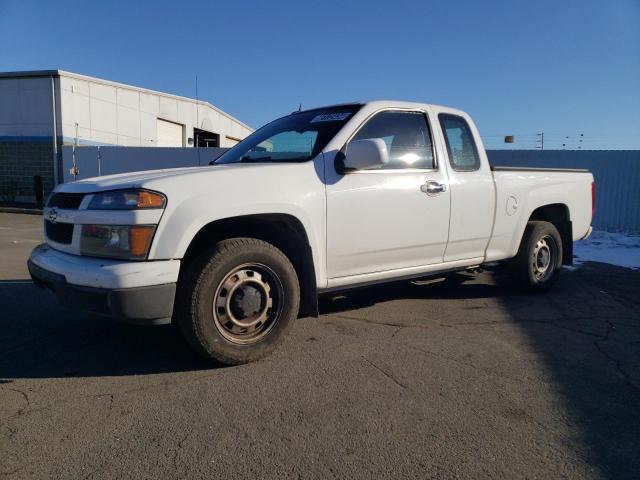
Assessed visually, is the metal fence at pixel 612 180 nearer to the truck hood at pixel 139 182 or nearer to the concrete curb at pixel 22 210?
the truck hood at pixel 139 182

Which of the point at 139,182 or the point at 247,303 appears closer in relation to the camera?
the point at 139,182

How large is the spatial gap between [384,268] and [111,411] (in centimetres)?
232

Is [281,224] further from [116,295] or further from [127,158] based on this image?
[127,158]

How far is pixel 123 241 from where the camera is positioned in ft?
9.63

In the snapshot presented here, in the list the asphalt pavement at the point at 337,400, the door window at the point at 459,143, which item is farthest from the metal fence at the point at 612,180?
the asphalt pavement at the point at 337,400

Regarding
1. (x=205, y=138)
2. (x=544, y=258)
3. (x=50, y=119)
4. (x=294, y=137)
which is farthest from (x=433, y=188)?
(x=205, y=138)

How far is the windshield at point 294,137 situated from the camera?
13.0 feet

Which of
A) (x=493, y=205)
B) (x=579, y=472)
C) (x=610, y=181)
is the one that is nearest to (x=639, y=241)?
(x=610, y=181)

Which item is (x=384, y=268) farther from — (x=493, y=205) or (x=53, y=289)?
(x=53, y=289)

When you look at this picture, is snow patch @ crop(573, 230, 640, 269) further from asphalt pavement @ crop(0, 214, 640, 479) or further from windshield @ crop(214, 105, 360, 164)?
windshield @ crop(214, 105, 360, 164)

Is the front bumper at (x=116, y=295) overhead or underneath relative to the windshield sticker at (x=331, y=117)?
underneath

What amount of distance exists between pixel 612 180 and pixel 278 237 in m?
12.2

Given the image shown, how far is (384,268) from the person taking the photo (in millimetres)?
4113

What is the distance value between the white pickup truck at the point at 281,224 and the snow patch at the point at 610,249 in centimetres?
445
